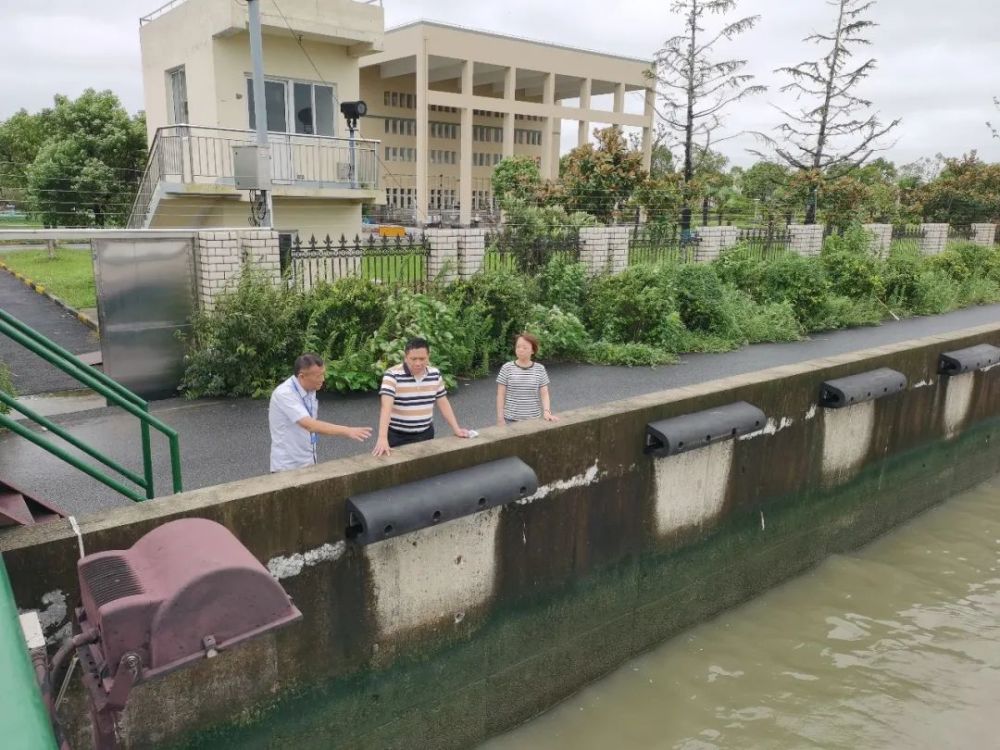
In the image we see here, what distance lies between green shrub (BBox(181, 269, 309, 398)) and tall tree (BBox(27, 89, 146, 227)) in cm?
1657

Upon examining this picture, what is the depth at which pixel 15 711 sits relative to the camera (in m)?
1.53

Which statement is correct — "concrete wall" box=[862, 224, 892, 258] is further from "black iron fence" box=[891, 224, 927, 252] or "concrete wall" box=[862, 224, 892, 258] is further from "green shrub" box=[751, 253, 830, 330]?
"green shrub" box=[751, 253, 830, 330]

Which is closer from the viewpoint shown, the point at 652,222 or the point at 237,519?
the point at 237,519

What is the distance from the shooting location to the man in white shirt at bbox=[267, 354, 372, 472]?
493 centimetres

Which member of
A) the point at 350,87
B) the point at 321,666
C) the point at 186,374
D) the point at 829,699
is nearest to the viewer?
the point at 321,666

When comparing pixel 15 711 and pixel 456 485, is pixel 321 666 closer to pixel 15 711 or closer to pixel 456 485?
pixel 456 485

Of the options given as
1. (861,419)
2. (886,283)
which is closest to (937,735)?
(861,419)

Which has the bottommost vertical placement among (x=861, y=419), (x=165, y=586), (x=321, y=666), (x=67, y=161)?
(x=321, y=666)

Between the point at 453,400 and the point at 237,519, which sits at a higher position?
the point at 237,519

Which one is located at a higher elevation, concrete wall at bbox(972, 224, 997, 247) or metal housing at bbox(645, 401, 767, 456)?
concrete wall at bbox(972, 224, 997, 247)

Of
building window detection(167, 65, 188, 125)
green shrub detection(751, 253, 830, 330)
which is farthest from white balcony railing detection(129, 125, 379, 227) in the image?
green shrub detection(751, 253, 830, 330)

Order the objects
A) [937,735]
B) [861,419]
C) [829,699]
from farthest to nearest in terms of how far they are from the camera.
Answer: [861,419]
[829,699]
[937,735]

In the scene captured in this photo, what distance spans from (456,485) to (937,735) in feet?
13.3

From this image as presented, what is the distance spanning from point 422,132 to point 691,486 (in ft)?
165
